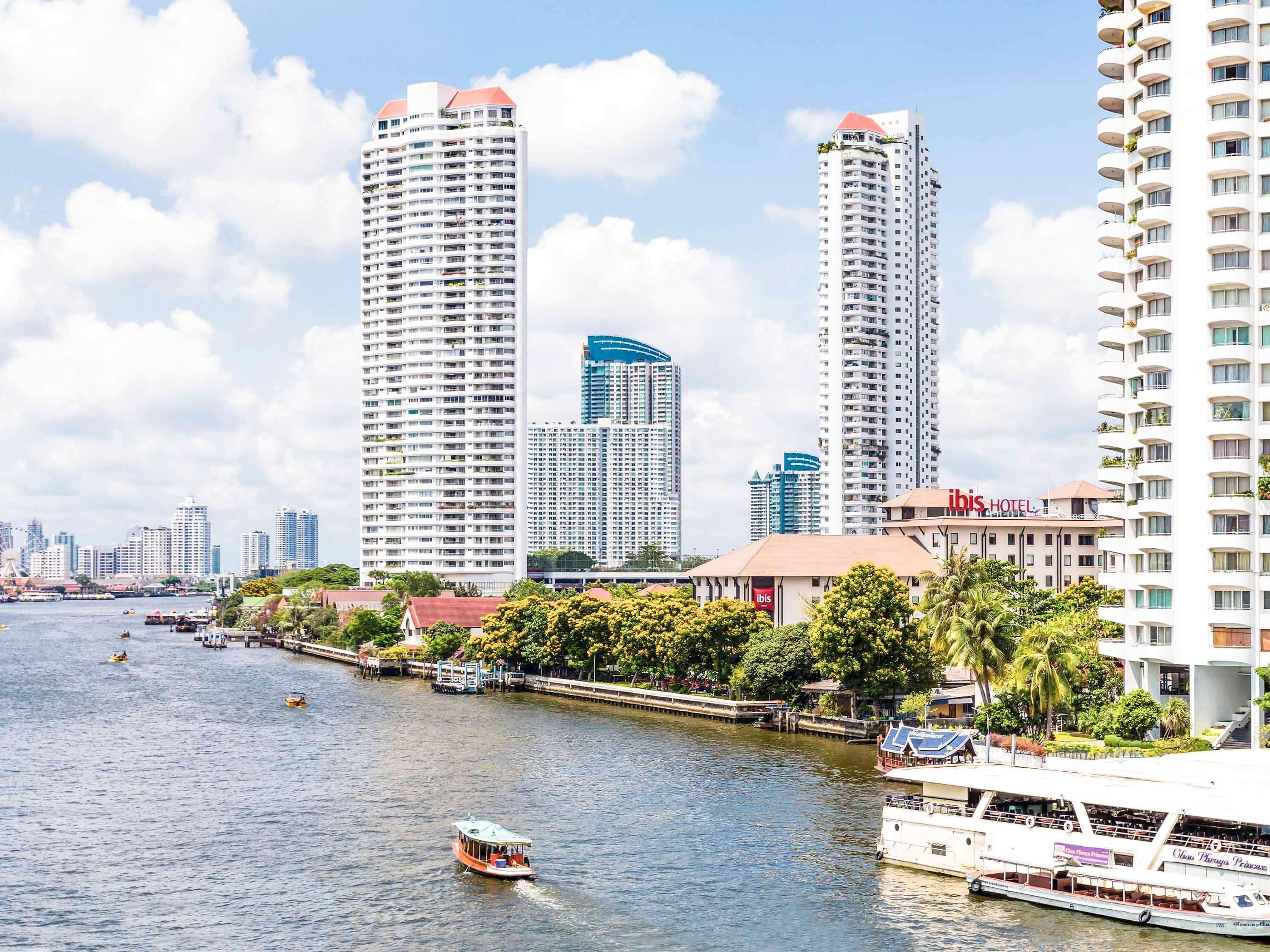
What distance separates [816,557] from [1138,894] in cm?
9712

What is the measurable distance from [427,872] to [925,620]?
53351 millimetres

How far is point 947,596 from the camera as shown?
106m

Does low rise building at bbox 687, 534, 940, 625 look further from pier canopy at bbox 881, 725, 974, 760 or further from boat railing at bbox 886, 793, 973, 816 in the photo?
boat railing at bbox 886, 793, 973, 816

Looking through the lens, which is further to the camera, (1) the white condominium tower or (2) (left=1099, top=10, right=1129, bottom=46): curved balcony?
(2) (left=1099, top=10, right=1129, bottom=46): curved balcony

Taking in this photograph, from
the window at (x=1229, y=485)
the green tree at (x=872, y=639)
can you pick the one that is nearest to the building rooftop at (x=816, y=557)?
the green tree at (x=872, y=639)

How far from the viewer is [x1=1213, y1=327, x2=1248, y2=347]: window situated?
93000mm

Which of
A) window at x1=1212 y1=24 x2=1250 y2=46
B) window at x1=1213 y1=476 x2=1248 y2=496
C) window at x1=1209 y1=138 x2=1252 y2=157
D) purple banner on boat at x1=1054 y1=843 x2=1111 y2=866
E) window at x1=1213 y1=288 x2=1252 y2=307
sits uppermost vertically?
window at x1=1212 y1=24 x2=1250 y2=46

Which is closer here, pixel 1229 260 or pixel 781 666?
pixel 1229 260

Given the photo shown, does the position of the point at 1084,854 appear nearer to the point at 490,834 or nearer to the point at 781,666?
the point at 490,834

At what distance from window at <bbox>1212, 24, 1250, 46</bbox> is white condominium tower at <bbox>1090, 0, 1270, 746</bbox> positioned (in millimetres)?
108

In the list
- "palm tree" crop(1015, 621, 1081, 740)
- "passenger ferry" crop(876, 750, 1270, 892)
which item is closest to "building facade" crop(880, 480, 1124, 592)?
"palm tree" crop(1015, 621, 1081, 740)

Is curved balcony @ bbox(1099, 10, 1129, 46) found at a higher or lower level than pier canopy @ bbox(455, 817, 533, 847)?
higher

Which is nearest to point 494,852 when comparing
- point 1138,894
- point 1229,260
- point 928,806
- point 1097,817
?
point 928,806

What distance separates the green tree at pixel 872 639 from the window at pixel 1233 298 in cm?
3362
